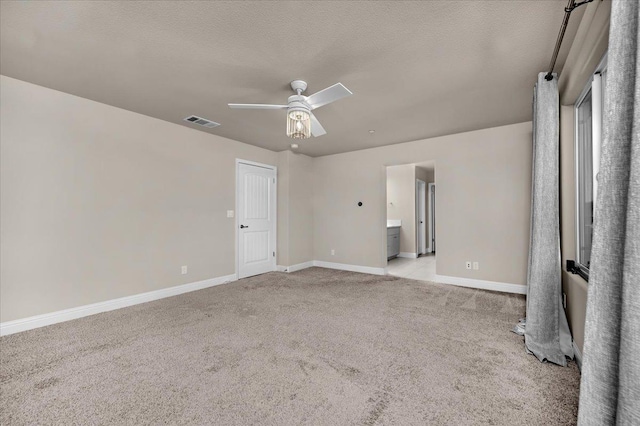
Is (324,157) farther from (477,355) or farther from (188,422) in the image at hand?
(188,422)

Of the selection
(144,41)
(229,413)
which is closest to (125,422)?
(229,413)

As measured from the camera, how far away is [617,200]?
0.85 meters

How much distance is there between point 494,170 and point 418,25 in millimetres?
3115

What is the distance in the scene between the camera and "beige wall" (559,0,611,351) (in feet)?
5.72

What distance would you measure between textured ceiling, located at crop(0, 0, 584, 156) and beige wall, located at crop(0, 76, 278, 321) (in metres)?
0.35

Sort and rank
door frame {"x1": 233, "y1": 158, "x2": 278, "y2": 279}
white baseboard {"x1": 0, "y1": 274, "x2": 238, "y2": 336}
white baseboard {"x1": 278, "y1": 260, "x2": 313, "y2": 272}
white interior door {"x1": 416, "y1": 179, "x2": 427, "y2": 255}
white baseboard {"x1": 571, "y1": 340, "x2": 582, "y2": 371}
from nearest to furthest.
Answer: white baseboard {"x1": 571, "y1": 340, "x2": 582, "y2": 371}, white baseboard {"x1": 0, "y1": 274, "x2": 238, "y2": 336}, door frame {"x1": 233, "y1": 158, "x2": 278, "y2": 279}, white baseboard {"x1": 278, "y1": 260, "x2": 313, "y2": 272}, white interior door {"x1": 416, "y1": 179, "x2": 427, "y2": 255}

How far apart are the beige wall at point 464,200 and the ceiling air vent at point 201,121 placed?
273cm

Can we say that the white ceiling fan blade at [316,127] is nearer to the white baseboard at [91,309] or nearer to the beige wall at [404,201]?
the white baseboard at [91,309]

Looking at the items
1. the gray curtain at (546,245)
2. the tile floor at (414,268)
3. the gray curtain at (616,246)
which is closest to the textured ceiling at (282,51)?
the gray curtain at (546,245)

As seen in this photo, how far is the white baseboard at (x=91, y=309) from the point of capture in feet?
9.09

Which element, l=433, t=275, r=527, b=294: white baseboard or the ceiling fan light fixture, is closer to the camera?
the ceiling fan light fixture

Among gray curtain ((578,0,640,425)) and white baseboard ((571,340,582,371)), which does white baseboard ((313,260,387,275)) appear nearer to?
white baseboard ((571,340,582,371))

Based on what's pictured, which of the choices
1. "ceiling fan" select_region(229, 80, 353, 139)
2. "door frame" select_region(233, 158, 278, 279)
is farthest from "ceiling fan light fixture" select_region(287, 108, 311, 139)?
"door frame" select_region(233, 158, 278, 279)

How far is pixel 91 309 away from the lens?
3242 mm
